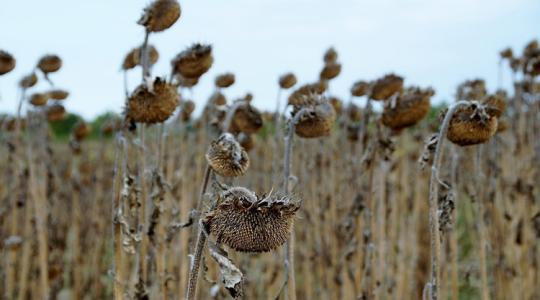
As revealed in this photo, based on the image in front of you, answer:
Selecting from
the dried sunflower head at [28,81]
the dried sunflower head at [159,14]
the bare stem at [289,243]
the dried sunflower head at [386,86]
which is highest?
the dried sunflower head at [159,14]

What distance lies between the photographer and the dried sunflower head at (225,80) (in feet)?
11.0

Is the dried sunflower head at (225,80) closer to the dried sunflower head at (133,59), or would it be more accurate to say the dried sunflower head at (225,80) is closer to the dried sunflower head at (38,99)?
the dried sunflower head at (133,59)

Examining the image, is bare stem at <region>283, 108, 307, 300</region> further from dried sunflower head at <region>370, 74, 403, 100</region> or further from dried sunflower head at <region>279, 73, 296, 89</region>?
dried sunflower head at <region>279, 73, 296, 89</region>

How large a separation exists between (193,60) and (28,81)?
4.42ft

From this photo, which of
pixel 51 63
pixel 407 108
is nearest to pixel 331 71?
pixel 407 108

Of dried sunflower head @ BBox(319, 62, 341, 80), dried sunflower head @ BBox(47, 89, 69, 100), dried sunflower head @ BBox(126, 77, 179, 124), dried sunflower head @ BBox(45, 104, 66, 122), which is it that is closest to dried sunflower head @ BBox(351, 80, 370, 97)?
dried sunflower head @ BBox(319, 62, 341, 80)

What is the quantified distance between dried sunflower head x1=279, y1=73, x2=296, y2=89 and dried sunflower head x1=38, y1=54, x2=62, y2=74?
3.90 feet

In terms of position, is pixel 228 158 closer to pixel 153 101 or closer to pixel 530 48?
pixel 153 101

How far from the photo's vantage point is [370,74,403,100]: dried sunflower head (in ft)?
9.45

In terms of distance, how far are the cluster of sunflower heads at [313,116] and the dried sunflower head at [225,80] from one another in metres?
1.06

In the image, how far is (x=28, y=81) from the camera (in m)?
3.33

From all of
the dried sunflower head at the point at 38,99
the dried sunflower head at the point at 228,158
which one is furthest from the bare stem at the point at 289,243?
the dried sunflower head at the point at 38,99

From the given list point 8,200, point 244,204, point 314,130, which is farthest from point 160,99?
point 8,200

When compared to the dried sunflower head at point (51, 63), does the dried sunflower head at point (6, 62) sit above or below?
below
